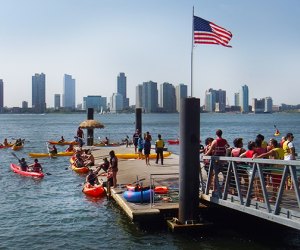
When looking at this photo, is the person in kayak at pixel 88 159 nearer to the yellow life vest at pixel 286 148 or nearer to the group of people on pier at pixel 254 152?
the group of people on pier at pixel 254 152

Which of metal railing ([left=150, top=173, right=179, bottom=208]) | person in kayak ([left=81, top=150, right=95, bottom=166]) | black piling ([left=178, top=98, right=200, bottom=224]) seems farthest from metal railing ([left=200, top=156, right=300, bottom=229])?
person in kayak ([left=81, top=150, right=95, bottom=166])

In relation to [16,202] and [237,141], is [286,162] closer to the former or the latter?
[237,141]

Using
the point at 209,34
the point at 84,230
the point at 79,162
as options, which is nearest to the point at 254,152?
the point at 209,34

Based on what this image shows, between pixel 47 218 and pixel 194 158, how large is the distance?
266 inches

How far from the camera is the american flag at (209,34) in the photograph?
1662cm

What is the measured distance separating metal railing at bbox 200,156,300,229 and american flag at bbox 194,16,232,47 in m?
4.65

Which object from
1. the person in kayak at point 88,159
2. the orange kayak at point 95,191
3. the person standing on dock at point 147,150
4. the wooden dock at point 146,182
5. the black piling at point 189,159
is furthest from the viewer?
the person in kayak at point 88,159

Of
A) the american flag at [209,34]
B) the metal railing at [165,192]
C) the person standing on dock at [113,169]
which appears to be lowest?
the metal railing at [165,192]

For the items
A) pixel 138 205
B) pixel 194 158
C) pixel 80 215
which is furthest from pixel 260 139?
pixel 80 215

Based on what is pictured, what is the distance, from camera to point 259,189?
513 inches

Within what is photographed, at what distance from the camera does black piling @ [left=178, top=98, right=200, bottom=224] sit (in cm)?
1321

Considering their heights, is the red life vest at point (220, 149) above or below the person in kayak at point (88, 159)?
above

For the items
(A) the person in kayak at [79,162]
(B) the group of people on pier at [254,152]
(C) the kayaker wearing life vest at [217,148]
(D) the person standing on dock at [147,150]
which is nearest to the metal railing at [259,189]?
(B) the group of people on pier at [254,152]

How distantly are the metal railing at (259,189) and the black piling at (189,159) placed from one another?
2.20 feet
